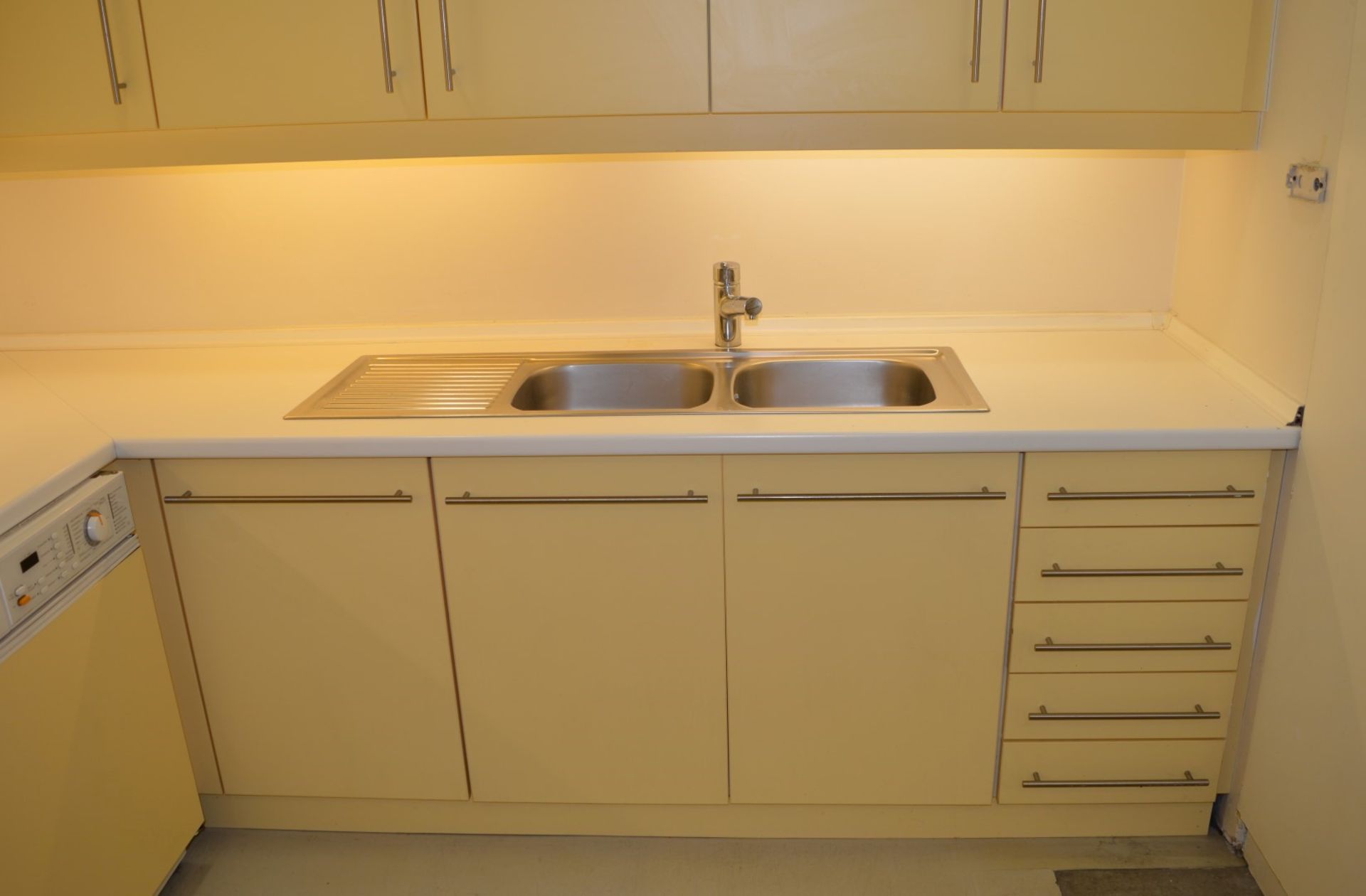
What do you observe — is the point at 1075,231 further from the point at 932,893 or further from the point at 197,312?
the point at 197,312

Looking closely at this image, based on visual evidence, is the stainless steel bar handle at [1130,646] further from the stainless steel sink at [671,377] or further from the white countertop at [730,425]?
the stainless steel sink at [671,377]

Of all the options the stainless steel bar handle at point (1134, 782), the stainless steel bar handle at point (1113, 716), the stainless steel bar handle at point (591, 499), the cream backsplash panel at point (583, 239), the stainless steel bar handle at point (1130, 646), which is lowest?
the stainless steel bar handle at point (1134, 782)

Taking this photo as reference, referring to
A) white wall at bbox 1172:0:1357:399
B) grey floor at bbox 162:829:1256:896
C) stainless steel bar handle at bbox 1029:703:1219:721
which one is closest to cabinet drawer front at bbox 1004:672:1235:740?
stainless steel bar handle at bbox 1029:703:1219:721

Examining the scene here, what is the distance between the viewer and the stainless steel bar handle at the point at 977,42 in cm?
198

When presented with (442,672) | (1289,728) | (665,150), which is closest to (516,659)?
(442,672)

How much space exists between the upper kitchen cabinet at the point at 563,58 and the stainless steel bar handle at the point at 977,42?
0.48m

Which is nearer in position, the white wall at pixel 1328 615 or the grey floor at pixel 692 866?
the white wall at pixel 1328 615

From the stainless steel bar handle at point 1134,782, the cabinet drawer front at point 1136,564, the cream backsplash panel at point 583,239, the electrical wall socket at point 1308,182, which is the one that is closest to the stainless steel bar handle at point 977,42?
the cream backsplash panel at point 583,239

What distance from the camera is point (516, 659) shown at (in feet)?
7.02

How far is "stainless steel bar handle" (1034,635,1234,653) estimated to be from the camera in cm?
207

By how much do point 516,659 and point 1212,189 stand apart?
5.57ft

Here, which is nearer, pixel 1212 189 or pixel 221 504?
pixel 221 504

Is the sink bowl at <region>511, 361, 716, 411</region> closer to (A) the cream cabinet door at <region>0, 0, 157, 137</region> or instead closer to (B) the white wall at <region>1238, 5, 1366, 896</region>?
(A) the cream cabinet door at <region>0, 0, 157, 137</region>

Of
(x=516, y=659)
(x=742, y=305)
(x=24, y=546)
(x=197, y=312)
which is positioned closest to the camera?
(x=24, y=546)
